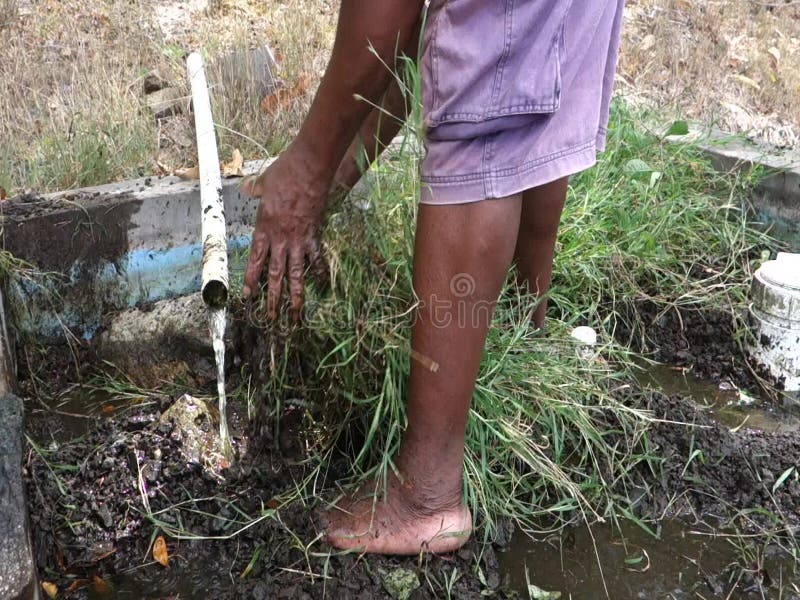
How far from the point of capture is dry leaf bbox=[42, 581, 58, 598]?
1962 millimetres

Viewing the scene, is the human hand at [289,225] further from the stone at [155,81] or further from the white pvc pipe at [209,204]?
the stone at [155,81]

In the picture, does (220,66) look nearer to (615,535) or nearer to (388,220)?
(388,220)

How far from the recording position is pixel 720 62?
5.80 metres

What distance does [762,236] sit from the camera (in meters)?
3.41

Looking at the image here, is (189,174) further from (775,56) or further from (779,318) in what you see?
(775,56)

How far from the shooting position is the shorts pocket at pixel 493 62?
62.4 inches

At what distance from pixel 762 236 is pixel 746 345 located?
0.71m

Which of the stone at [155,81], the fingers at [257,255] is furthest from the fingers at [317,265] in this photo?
the stone at [155,81]

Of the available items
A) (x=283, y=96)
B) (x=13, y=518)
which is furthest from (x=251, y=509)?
(x=283, y=96)

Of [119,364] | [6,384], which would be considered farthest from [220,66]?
[6,384]

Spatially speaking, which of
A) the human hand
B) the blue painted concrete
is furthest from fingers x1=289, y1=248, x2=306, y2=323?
the blue painted concrete

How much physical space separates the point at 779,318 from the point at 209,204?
2.05 m

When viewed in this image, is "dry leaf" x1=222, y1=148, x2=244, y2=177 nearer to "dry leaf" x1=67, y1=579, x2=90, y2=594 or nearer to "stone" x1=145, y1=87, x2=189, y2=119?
"stone" x1=145, y1=87, x2=189, y2=119

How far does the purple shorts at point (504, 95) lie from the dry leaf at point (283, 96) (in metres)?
2.38
